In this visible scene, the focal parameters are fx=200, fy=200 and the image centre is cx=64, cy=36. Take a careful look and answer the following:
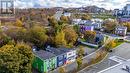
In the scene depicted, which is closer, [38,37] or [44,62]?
[44,62]

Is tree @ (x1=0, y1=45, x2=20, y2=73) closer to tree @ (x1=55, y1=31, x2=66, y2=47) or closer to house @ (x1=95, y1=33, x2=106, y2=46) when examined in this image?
tree @ (x1=55, y1=31, x2=66, y2=47)

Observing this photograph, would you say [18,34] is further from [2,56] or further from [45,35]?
[2,56]

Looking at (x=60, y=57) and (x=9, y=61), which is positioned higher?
(x=9, y=61)

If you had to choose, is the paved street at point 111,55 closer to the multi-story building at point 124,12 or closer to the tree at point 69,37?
the tree at point 69,37

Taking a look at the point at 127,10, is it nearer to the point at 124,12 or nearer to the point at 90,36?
the point at 124,12

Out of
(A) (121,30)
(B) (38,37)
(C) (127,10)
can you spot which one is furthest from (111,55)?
(C) (127,10)

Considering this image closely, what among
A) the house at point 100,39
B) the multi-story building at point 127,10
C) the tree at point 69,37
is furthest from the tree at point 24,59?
the multi-story building at point 127,10
